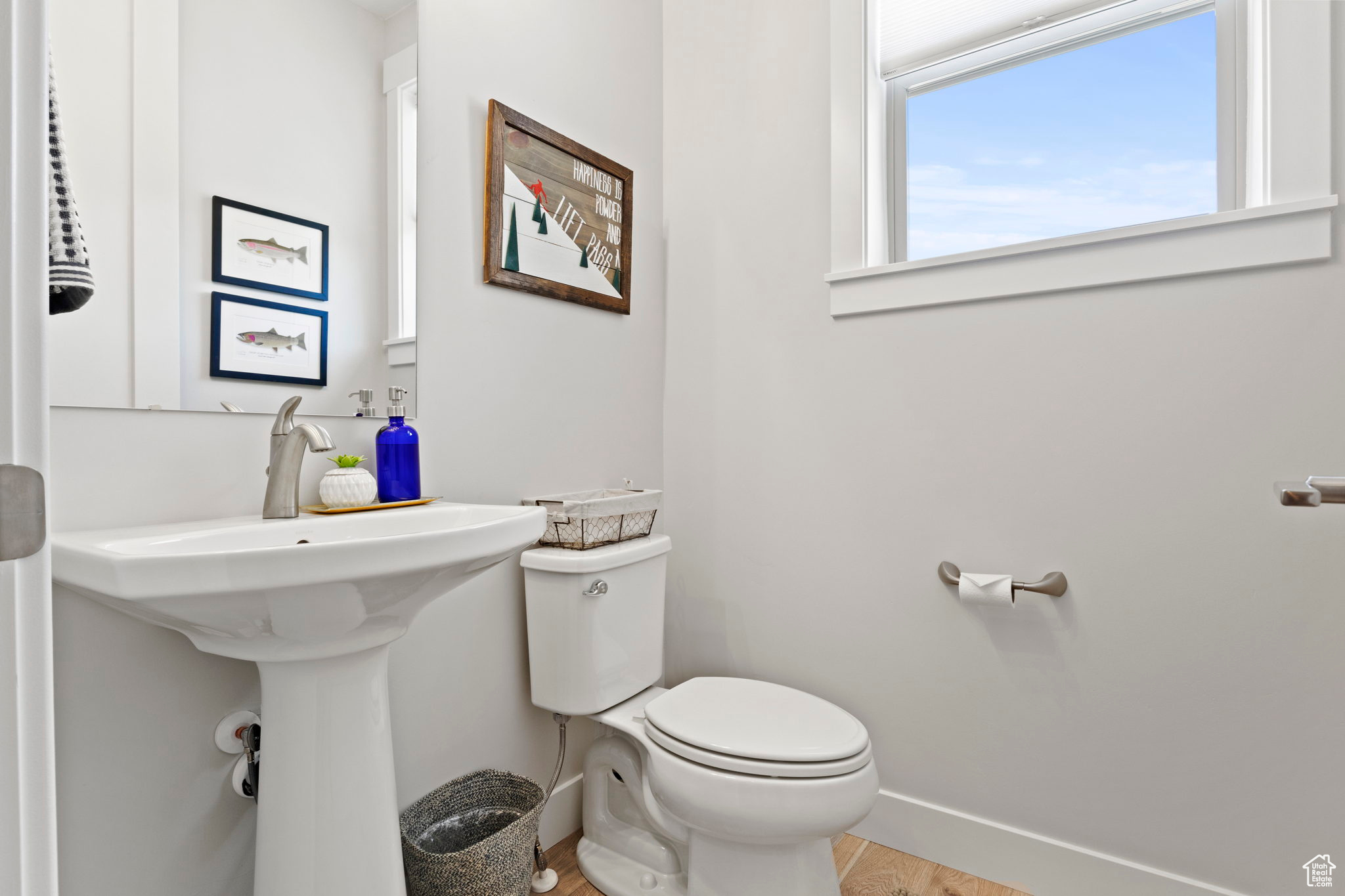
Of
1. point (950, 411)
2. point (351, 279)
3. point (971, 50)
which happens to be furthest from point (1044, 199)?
point (351, 279)

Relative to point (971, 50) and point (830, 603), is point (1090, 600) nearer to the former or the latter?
point (830, 603)


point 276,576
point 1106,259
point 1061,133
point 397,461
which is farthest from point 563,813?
point 1061,133

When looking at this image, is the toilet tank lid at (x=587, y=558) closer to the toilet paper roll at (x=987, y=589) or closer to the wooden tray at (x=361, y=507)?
the wooden tray at (x=361, y=507)

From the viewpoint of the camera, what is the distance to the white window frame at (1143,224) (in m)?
1.14

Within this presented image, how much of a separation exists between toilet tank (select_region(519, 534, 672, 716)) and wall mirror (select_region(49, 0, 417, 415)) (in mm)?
471

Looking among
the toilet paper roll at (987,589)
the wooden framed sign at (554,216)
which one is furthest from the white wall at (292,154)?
the toilet paper roll at (987,589)

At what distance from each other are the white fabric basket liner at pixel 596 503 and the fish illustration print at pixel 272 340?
20.8 inches

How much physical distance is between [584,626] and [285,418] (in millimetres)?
668

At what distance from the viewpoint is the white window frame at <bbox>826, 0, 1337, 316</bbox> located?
44.9 inches

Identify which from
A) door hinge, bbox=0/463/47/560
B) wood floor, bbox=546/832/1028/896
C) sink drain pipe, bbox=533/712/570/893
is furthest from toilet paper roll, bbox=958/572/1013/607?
door hinge, bbox=0/463/47/560

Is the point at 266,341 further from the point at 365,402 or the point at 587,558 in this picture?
the point at 587,558

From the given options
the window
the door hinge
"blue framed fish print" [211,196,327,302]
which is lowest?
the door hinge

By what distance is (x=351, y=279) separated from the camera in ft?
3.84

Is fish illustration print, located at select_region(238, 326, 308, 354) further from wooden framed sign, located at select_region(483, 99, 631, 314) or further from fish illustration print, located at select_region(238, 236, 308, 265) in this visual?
wooden framed sign, located at select_region(483, 99, 631, 314)
